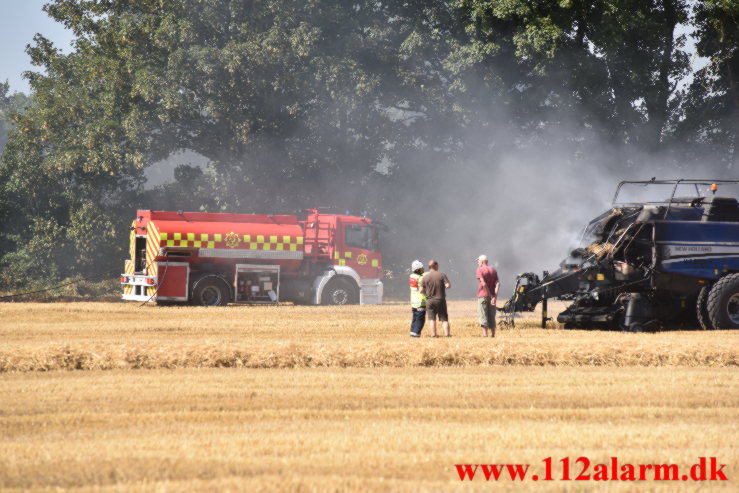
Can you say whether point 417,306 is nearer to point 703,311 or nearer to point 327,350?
point 327,350

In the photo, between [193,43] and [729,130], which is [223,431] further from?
[729,130]

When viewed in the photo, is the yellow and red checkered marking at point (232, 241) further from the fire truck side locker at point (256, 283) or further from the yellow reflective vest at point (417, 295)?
the yellow reflective vest at point (417, 295)

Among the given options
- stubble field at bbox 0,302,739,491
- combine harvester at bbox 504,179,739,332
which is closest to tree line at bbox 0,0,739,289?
combine harvester at bbox 504,179,739,332

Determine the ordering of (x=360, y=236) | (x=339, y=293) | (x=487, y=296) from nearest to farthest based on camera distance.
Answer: (x=487, y=296)
(x=339, y=293)
(x=360, y=236)

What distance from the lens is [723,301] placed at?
20359 millimetres

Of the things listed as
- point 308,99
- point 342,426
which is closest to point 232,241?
point 308,99

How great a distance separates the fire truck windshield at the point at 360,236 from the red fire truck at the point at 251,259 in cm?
3

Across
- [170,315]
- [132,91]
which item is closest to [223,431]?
[170,315]

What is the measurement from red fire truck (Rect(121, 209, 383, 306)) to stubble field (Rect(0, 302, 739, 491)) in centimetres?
1053

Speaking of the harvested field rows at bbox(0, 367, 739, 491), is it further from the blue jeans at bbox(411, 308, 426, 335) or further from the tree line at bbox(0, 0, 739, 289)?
the tree line at bbox(0, 0, 739, 289)

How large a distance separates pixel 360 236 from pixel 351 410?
21.5 m

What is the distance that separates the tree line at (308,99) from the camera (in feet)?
124

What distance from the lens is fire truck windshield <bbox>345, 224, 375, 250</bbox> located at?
104 ft

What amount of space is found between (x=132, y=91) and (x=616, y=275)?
75.8 ft
